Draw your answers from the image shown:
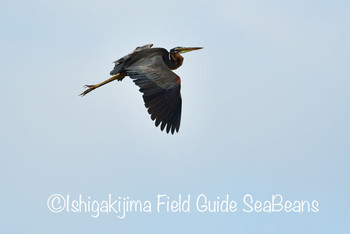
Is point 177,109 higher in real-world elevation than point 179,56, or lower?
lower

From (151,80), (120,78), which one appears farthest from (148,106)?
(120,78)

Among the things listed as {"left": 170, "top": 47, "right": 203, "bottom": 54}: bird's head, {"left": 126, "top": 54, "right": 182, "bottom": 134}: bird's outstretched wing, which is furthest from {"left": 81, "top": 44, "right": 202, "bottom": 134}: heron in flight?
{"left": 170, "top": 47, "right": 203, "bottom": 54}: bird's head

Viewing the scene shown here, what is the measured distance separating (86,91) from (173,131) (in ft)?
11.2

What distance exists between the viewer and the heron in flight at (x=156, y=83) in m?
21.5

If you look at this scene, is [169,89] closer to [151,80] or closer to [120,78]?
[151,80]

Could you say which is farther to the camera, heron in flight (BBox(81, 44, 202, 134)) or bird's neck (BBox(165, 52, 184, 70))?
bird's neck (BBox(165, 52, 184, 70))

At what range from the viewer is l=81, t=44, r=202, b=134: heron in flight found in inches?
846

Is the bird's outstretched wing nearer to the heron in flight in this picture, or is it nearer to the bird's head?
the heron in flight

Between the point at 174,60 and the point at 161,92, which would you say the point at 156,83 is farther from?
the point at 174,60

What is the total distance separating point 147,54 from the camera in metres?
23.0

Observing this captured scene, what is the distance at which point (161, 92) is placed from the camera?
71.1ft

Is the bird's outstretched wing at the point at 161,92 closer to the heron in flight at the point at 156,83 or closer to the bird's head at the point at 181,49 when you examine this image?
the heron in flight at the point at 156,83

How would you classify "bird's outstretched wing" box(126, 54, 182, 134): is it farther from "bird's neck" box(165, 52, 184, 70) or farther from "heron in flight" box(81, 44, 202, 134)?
"bird's neck" box(165, 52, 184, 70)

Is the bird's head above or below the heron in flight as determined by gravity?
above
